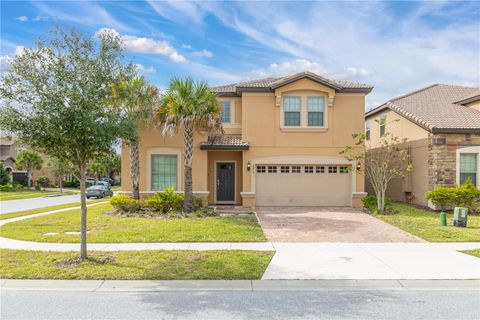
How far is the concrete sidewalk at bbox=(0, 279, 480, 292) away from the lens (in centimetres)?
704

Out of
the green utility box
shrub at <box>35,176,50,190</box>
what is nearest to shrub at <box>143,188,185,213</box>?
the green utility box

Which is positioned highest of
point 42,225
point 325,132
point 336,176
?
point 325,132

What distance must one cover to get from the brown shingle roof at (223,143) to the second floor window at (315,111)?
344cm

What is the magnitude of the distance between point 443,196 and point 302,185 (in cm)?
627

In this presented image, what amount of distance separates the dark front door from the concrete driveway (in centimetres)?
289

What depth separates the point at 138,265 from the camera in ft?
27.5

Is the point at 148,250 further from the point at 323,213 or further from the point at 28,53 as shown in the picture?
the point at 323,213

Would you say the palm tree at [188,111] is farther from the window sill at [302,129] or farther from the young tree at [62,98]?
the young tree at [62,98]

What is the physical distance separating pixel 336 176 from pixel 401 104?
625 centimetres

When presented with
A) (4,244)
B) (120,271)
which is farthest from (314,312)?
(4,244)

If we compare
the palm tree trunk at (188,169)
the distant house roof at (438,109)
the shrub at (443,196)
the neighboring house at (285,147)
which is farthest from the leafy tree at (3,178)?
the shrub at (443,196)

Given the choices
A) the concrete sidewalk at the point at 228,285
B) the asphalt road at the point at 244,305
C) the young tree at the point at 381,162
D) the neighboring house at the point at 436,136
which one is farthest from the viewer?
the neighboring house at the point at 436,136

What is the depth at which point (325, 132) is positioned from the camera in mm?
19344

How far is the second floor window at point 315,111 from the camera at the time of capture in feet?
63.7
